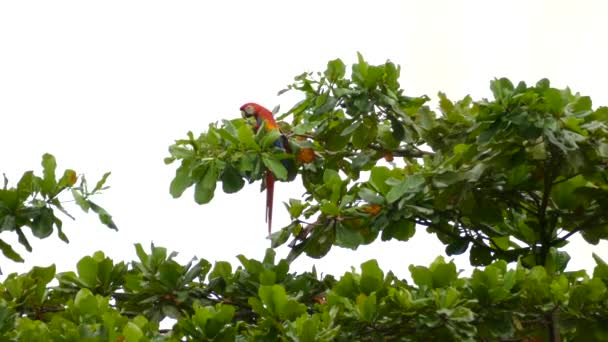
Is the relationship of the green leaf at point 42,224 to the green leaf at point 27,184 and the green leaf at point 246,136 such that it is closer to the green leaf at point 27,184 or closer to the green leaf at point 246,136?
the green leaf at point 27,184

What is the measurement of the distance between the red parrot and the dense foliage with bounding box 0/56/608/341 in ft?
0.18

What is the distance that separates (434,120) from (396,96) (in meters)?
0.30

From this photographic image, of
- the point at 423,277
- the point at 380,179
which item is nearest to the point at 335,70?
the point at 380,179

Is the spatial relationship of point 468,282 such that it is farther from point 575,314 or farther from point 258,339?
point 258,339

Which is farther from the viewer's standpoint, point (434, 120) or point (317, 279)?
point (434, 120)

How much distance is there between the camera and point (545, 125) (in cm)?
417

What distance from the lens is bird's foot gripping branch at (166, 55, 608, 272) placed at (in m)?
4.31

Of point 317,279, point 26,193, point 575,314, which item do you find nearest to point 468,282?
point 575,314

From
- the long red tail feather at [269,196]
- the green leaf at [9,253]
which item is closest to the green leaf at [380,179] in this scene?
the long red tail feather at [269,196]

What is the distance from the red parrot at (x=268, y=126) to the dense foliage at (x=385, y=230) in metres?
0.06

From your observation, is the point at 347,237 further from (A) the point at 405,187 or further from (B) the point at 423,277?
(B) the point at 423,277

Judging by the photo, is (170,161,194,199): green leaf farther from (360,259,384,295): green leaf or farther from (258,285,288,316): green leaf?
(360,259,384,295): green leaf

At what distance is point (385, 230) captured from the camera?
445 centimetres

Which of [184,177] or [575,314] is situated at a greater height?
[184,177]
